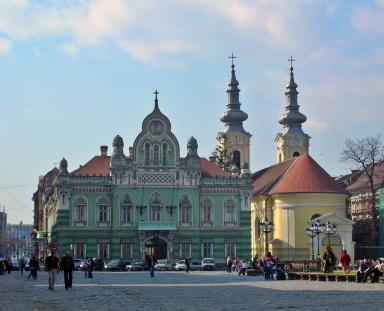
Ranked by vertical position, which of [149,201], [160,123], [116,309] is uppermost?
[160,123]

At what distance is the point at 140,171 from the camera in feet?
287

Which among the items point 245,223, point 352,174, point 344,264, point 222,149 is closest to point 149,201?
point 245,223

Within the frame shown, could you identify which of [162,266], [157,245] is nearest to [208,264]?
[162,266]

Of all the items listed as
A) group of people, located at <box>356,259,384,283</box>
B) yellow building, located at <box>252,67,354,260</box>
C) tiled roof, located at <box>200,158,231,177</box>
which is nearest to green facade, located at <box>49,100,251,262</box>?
tiled roof, located at <box>200,158,231,177</box>

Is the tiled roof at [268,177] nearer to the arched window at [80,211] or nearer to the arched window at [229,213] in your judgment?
the arched window at [229,213]

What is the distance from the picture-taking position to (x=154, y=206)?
87688 millimetres

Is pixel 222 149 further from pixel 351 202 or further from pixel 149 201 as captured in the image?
pixel 149 201

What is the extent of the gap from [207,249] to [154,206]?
6.46 m

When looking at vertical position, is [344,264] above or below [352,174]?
below

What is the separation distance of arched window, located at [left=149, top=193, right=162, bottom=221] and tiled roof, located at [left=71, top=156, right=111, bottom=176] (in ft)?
16.3

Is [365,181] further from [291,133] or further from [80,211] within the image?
[80,211]

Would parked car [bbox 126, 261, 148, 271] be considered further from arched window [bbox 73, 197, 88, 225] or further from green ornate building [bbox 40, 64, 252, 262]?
arched window [bbox 73, 197, 88, 225]

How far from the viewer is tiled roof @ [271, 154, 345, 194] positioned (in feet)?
298

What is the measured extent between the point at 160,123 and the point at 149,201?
7319 millimetres
